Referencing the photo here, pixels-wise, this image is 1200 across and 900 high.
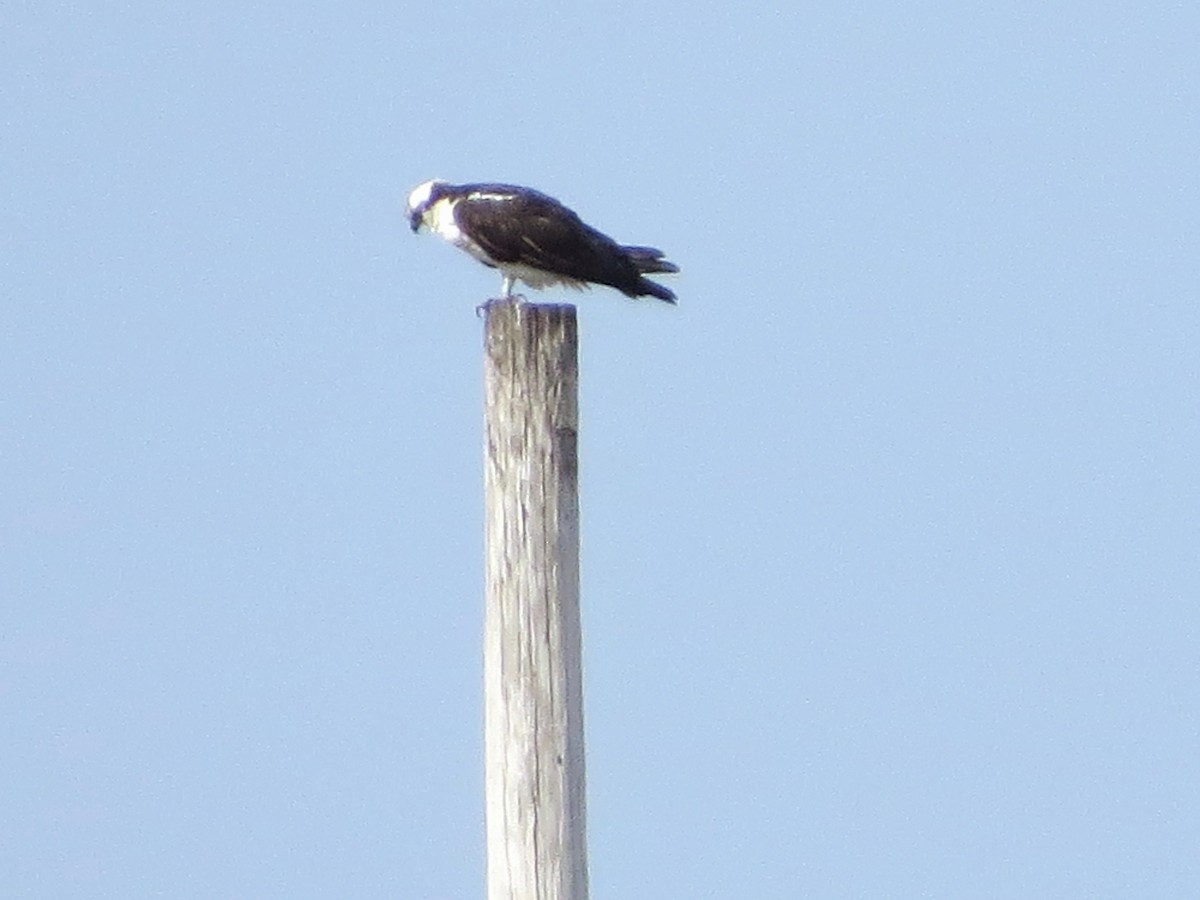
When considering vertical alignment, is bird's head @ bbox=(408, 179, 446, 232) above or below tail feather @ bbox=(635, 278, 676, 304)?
above

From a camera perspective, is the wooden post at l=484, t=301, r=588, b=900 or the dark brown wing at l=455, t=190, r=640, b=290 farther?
the dark brown wing at l=455, t=190, r=640, b=290

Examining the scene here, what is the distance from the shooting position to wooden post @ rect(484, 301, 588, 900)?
17.6 ft

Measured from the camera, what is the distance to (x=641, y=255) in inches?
410

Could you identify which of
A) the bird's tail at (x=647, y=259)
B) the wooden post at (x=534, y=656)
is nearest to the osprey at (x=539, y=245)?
the bird's tail at (x=647, y=259)

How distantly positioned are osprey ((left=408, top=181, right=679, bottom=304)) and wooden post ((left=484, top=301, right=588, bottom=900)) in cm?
452

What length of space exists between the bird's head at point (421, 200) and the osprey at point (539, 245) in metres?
0.46

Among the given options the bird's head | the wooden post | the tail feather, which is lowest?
the wooden post

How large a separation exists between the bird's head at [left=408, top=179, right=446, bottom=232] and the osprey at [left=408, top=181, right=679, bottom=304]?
0.46m

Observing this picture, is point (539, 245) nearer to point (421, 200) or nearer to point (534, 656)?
point (421, 200)

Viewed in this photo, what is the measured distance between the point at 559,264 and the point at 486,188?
0.95 metres

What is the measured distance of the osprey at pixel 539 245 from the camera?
10.4 m

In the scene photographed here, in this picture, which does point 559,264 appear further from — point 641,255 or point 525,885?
point 525,885

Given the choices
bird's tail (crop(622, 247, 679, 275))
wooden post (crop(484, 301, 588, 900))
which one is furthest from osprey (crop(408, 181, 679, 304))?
wooden post (crop(484, 301, 588, 900))

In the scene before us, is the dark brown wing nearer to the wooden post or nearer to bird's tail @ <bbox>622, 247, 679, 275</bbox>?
bird's tail @ <bbox>622, 247, 679, 275</bbox>
